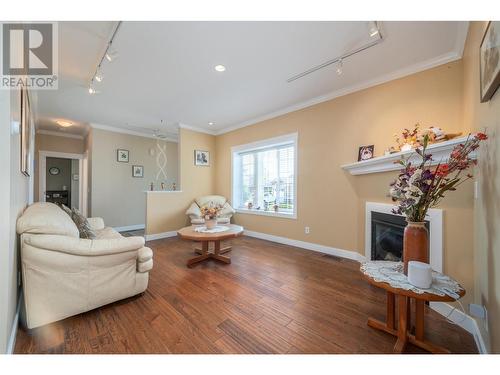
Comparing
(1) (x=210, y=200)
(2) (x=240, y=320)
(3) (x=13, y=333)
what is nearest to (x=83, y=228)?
(3) (x=13, y=333)

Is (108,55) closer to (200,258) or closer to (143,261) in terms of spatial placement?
(143,261)

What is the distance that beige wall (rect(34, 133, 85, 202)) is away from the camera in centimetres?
506

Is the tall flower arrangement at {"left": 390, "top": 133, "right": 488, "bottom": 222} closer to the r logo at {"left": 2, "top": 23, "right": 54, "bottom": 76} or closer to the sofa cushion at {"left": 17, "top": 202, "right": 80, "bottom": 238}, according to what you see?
the r logo at {"left": 2, "top": 23, "right": 54, "bottom": 76}

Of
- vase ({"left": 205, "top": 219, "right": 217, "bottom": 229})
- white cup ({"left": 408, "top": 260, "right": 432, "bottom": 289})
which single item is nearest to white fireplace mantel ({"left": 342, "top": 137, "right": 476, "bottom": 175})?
white cup ({"left": 408, "top": 260, "right": 432, "bottom": 289})

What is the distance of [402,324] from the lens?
137cm

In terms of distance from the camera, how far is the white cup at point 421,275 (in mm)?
1236

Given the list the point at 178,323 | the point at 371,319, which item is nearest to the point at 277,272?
the point at 371,319

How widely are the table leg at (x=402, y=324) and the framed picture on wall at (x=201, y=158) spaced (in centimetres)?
461

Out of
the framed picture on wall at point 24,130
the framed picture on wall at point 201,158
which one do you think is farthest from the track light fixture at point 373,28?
the framed picture on wall at point 201,158

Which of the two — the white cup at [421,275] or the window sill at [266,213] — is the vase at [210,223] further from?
the white cup at [421,275]

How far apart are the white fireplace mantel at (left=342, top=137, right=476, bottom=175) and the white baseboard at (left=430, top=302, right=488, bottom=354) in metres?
1.28

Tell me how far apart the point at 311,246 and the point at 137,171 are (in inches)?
192
